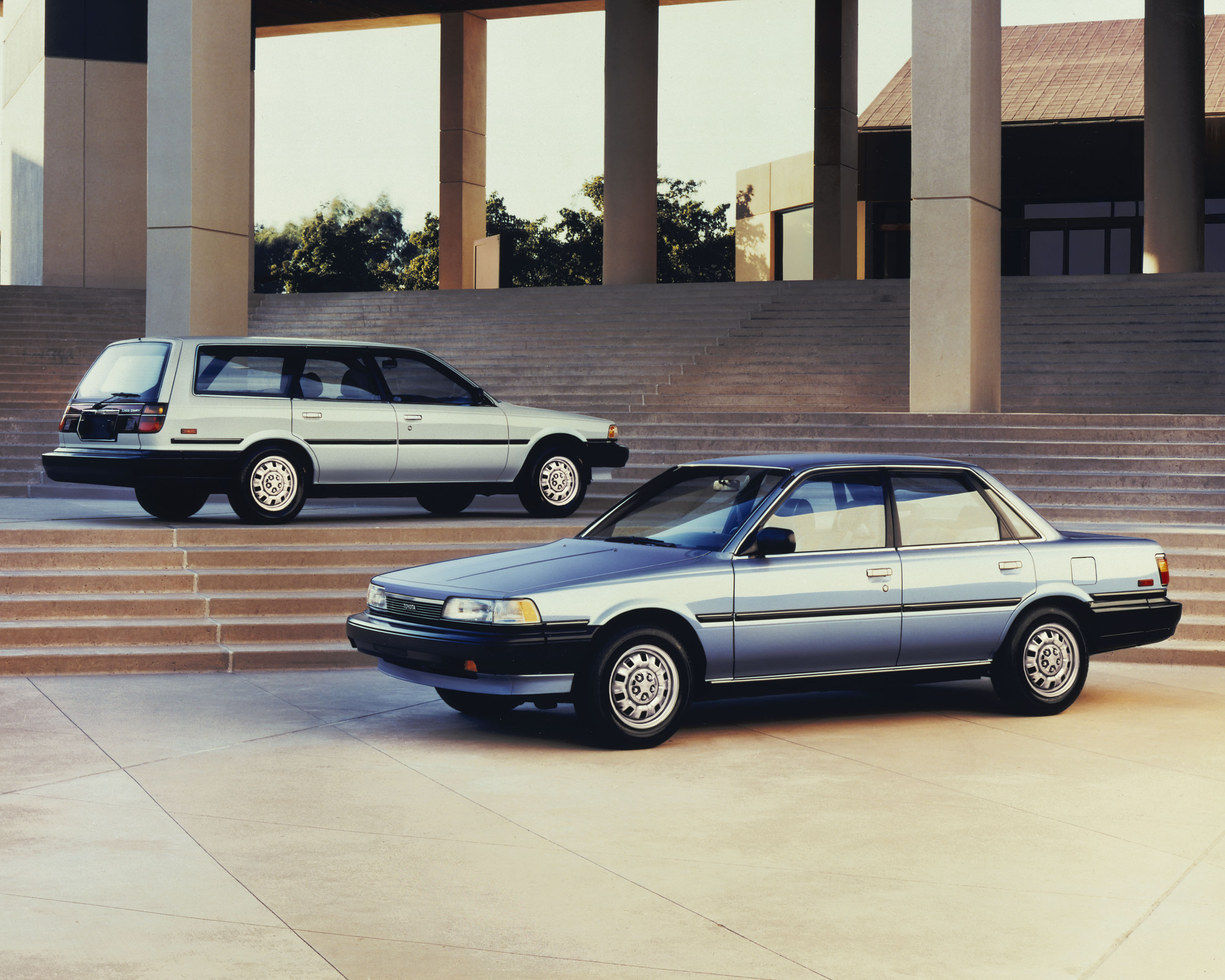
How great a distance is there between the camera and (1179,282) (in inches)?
933

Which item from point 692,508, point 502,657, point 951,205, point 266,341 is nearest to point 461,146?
point 951,205

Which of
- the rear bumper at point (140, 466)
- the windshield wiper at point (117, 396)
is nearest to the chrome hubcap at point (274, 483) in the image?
the rear bumper at point (140, 466)

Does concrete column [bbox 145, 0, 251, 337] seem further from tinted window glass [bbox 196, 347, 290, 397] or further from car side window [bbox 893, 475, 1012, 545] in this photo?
car side window [bbox 893, 475, 1012, 545]

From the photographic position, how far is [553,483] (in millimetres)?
13477

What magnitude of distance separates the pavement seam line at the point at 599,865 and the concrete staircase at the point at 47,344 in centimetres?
1144

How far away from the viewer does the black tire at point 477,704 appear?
7.95 meters

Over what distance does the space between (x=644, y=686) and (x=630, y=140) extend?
90.3 feet

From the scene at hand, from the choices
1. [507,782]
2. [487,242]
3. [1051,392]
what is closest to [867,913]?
[507,782]

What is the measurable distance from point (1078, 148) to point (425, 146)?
3958cm

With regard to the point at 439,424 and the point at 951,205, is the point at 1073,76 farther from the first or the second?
the point at 439,424

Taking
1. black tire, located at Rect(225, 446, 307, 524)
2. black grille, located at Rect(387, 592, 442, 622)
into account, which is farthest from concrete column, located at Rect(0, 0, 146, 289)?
black grille, located at Rect(387, 592, 442, 622)

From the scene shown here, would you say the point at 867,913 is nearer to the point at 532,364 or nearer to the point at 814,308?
the point at 532,364

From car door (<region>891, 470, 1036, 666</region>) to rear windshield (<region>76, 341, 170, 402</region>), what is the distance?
627cm

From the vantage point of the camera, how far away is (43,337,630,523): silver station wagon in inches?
458
